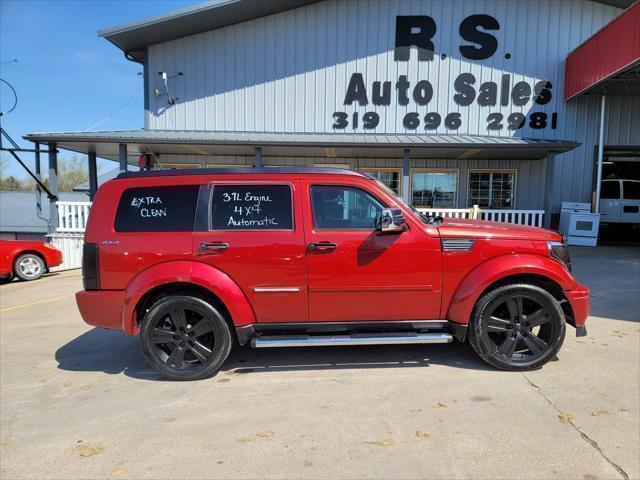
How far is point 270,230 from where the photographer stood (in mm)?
3834

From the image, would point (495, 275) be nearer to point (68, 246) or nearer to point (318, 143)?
point (318, 143)

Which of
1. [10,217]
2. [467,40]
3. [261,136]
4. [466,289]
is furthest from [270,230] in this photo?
[10,217]

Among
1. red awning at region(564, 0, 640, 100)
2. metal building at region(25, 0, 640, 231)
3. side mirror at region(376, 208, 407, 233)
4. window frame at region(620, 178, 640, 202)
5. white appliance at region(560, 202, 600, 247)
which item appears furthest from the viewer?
window frame at region(620, 178, 640, 202)

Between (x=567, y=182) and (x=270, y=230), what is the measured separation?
13810 mm

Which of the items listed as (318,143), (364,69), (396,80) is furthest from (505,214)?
(364,69)

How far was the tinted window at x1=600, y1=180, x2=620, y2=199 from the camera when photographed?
14.2 metres

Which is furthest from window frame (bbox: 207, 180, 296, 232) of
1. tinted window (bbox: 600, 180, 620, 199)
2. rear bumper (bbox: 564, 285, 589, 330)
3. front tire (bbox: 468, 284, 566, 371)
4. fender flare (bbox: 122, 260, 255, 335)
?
tinted window (bbox: 600, 180, 620, 199)

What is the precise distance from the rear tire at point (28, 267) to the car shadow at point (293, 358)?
6.52m

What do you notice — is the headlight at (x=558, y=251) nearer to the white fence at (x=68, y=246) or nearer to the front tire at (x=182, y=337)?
the front tire at (x=182, y=337)

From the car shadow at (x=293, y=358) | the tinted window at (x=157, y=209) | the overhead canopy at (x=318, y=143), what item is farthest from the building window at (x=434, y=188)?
the tinted window at (x=157, y=209)

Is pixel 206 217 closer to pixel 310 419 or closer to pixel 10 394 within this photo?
pixel 310 419

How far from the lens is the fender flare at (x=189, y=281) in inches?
147

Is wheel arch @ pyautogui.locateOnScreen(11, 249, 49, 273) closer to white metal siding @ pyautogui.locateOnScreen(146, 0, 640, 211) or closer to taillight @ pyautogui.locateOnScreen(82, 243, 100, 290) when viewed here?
white metal siding @ pyautogui.locateOnScreen(146, 0, 640, 211)

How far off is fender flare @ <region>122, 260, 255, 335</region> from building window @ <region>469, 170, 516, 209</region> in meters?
12.8
